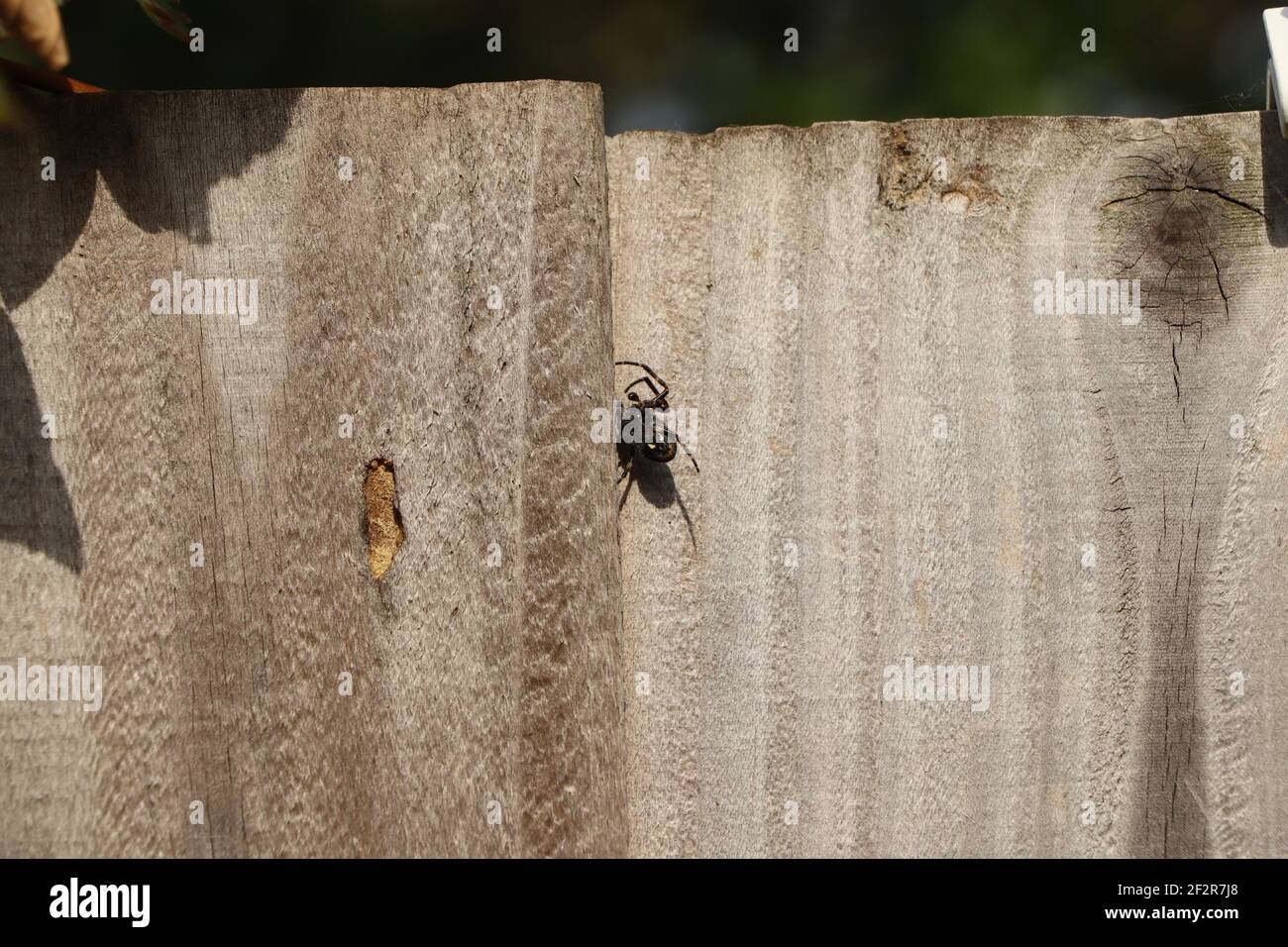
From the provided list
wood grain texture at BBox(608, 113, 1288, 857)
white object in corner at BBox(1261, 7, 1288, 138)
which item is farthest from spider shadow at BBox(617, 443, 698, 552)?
white object in corner at BBox(1261, 7, 1288, 138)

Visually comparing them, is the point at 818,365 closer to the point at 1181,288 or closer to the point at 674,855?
the point at 1181,288

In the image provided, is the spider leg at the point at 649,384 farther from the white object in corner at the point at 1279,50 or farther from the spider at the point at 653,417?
the white object in corner at the point at 1279,50

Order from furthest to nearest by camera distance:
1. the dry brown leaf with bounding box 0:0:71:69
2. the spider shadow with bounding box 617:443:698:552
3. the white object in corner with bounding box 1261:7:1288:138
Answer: the spider shadow with bounding box 617:443:698:552 → the white object in corner with bounding box 1261:7:1288:138 → the dry brown leaf with bounding box 0:0:71:69

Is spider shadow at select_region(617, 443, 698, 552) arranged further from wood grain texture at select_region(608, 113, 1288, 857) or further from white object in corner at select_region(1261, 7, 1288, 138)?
white object in corner at select_region(1261, 7, 1288, 138)

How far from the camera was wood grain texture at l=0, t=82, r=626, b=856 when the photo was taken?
4.66ft

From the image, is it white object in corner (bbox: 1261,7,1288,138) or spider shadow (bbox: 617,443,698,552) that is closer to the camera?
white object in corner (bbox: 1261,7,1288,138)

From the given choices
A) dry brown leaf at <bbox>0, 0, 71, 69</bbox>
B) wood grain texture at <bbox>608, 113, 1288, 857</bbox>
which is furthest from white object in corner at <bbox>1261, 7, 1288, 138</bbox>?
dry brown leaf at <bbox>0, 0, 71, 69</bbox>

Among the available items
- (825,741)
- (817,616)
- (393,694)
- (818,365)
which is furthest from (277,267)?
(825,741)

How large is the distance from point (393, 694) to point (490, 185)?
70cm

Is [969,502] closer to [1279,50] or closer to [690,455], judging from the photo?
[690,455]

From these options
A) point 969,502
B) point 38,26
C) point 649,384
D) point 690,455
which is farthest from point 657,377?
point 38,26

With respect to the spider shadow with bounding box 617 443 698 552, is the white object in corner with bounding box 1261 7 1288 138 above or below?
above

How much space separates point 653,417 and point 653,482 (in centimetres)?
10

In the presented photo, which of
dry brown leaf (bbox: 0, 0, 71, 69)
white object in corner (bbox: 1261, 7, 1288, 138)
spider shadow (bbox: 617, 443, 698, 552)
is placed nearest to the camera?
dry brown leaf (bbox: 0, 0, 71, 69)
